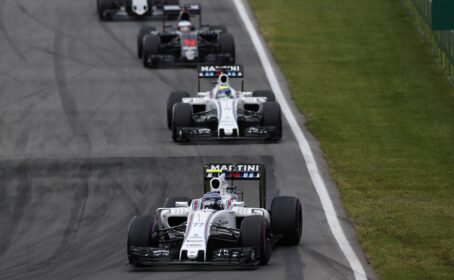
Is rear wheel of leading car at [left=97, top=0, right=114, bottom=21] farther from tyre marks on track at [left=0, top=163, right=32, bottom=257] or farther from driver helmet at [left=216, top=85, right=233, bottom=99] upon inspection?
tyre marks on track at [left=0, top=163, right=32, bottom=257]

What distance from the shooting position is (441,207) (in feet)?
97.4

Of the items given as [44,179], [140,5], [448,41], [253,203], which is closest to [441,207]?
[253,203]

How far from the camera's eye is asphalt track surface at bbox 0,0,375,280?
25.6m

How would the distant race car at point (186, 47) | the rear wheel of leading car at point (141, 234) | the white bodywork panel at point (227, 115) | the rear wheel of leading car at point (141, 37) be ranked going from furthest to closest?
the rear wheel of leading car at point (141, 37) → the distant race car at point (186, 47) → the white bodywork panel at point (227, 115) → the rear wheel of leading car at point (141, 234)

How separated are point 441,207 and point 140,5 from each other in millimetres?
26021

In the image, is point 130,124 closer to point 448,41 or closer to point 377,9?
point 448,41

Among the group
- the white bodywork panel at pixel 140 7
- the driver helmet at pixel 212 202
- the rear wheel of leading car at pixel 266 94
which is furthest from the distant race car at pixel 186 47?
the driver helmet at pixel 212 202

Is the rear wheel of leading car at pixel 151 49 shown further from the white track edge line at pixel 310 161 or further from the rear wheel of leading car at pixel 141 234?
the rear wheel of leading car at pixel 141 234

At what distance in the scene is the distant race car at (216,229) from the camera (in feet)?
78.9

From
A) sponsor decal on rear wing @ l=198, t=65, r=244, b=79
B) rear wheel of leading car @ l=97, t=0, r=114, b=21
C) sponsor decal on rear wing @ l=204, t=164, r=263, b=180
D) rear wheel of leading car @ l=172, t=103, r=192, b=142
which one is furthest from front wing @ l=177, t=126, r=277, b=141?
rear wheel of leading car @ l=97, t=0, r=114, b=21

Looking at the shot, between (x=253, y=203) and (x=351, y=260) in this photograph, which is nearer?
(x=351, y=260)

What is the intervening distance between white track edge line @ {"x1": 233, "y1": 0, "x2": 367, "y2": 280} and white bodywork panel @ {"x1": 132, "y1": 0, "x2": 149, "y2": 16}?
3912 mm

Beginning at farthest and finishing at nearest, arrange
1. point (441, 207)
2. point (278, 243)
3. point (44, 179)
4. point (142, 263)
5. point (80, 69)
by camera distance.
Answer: point (80, 69), point (44, 179), point (441, 207), point (278, 243), point (142, 263)

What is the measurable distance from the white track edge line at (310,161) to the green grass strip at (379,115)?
367 millimetres
